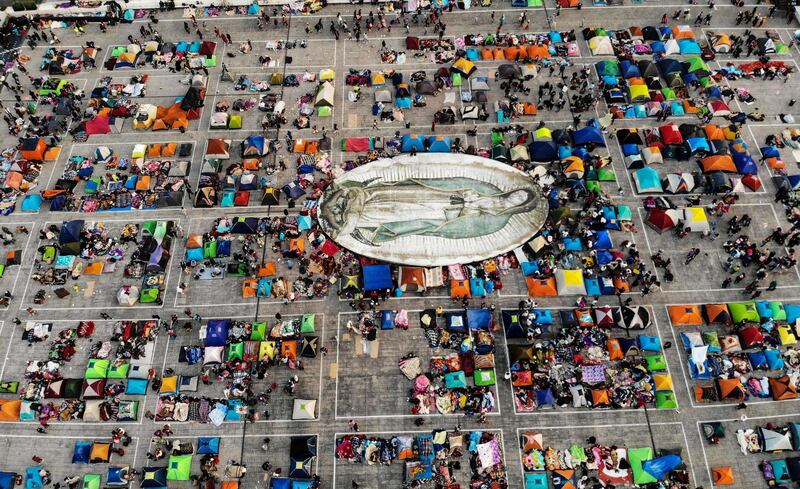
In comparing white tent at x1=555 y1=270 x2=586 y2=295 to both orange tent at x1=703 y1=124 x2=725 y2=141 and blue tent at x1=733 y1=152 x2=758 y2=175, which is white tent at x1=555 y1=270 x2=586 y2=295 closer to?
blue tent at x1=733 y1=152 x2=758 y2=175

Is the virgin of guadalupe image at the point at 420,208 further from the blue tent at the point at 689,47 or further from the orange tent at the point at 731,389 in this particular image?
the blue tent at the point at 689,47

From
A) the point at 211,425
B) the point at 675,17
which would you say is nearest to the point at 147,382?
the point at 211,425

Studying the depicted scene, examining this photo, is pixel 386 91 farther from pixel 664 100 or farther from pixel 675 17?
pixel 675 17

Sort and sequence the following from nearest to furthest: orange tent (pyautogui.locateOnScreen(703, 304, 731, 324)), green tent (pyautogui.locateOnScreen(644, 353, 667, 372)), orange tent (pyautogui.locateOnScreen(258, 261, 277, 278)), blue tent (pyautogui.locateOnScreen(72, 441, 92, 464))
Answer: blue tent (pyautogui.locateOnScreen(72, 441, 92, 464))
green tent (pyautogui.locateOnScreen(644, 353, 667, 372))
orange tent (pyautogui.locateOnScreen(703, 304, 731, 324))
orange tent (pyautogui.locateOnScreen(258, 261, 277, 278))

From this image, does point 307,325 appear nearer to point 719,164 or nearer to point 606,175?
point 606,175

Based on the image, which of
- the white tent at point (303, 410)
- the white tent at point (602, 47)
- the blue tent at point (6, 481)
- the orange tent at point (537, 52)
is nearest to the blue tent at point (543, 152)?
the orange tent at point (537, 52)

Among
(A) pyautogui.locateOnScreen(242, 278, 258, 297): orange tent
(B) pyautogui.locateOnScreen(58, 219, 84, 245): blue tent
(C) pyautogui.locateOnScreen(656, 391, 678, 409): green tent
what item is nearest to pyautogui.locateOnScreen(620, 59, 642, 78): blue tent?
(C) pyautogui.locateOnScreen(656, 391, 678, 409): green tent

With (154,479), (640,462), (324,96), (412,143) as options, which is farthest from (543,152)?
(154,479)
